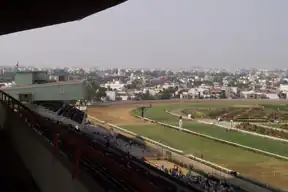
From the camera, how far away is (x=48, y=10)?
7375mm

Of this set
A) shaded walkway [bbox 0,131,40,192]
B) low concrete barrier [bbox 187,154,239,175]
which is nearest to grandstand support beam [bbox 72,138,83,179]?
shaded walkway [bbox 0,131,40,192]

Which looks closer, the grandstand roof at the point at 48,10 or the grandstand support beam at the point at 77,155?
the grandstand support beam at the point at 77,155

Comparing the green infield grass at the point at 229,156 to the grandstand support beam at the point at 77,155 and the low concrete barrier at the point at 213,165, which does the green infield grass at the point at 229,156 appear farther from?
the grandstand support beam at the point at 77,155

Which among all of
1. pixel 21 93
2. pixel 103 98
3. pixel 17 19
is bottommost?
pixel 103 98

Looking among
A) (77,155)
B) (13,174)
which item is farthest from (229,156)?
(77,155)

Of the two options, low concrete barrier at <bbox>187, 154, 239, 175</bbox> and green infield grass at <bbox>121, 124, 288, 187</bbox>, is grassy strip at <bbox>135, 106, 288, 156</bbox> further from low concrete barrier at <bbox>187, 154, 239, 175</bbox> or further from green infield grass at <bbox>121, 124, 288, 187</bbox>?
low concrete barrier at <bbox>187, 154, 239, 175</bbox>

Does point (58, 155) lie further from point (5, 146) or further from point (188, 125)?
point (188, 125)

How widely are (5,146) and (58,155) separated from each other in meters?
4.03

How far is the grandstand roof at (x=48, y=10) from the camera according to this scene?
6.43 meters

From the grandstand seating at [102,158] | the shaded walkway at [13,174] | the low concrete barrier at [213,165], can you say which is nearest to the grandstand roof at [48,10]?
the grandstand seating at [102,158]

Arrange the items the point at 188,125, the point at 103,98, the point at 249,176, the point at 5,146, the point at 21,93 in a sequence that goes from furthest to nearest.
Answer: the point at 103,98 < the point at 188,125 < the point at 21,93 < the point at 249,176 < the point at 5,146

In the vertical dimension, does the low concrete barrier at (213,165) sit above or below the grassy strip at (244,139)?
above

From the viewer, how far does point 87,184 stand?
3240 mm

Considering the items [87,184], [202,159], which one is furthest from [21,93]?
[87,184]
